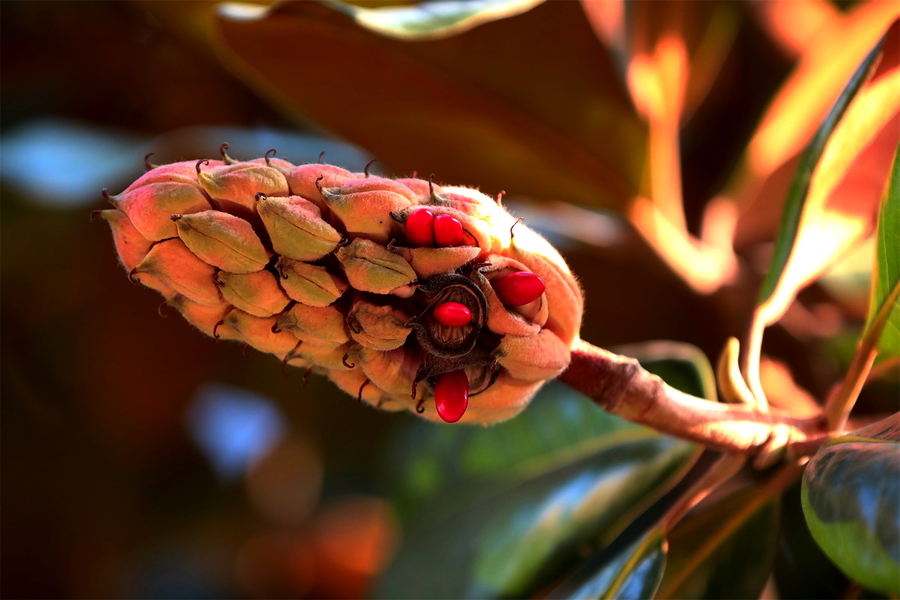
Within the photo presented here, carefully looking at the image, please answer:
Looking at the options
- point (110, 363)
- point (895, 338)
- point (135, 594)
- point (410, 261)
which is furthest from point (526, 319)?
point (135, 594)

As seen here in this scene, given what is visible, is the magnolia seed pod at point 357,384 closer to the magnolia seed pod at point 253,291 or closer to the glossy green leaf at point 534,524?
the magnolia seed pod at point 253,291

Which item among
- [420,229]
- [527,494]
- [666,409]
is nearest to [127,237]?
[420,229]

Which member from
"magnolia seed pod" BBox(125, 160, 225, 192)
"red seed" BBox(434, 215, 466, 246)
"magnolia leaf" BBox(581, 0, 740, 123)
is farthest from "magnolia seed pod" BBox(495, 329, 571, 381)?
"magnolia leaf" BBox(581, 0, 740, 123)

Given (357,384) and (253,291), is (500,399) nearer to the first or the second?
(357,384)

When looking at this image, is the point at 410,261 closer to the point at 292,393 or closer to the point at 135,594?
the point at 292,393

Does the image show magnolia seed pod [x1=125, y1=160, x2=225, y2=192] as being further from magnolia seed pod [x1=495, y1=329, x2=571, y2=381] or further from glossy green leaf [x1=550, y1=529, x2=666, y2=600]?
glossy green leaf [x1=550, y1=529, x2=666, y2=600]

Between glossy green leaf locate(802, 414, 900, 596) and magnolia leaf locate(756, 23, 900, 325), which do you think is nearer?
glossy green leaf locate(802, 414, 900, 596)

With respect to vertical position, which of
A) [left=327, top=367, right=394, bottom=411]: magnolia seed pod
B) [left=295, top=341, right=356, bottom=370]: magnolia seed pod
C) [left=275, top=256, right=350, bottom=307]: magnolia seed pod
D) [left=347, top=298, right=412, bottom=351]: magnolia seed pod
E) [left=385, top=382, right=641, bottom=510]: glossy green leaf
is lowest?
[left=385, top=382, right=641, bottom=510]: glossy green leaf
